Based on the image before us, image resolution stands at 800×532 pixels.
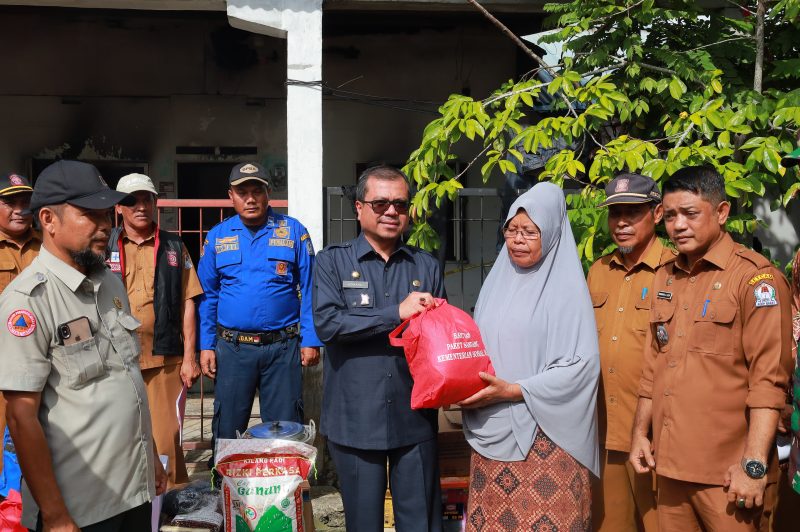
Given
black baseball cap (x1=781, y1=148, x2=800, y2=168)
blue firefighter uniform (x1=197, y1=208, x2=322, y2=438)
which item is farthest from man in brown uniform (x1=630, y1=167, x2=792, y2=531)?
blue firefighter uniform (x1=197, y1=208, x2=322, y2=438)

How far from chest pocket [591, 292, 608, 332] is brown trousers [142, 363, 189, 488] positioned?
2.48 m

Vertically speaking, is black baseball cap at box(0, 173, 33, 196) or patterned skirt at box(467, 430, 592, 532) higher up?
black baseball cap at box(0, 173, 33, 196)

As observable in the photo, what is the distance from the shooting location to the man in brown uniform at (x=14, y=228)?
13.9ft

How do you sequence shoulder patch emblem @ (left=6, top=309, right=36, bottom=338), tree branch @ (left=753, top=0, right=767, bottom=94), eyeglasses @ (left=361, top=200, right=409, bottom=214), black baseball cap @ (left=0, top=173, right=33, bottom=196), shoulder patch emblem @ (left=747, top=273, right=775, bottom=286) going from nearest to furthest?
shoulder patch emblem @ (left=6, top=309, right=36, bottom=338)
shoulder patch emblem @ (left=747, top=273, right=775, bottom=286)
eyeglasses @ (left=361, top=200, right=409, bottom=214)
black baseball cap @ (left=0, top=173, right=33, bottom=196)
tree branch @ (left=753, top=0, right=767, bottom=94)

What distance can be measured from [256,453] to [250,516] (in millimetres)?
256

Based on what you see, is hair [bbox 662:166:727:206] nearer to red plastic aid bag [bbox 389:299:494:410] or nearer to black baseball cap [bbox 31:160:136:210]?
red plastic aid bag [bbox 389:299:494:410]

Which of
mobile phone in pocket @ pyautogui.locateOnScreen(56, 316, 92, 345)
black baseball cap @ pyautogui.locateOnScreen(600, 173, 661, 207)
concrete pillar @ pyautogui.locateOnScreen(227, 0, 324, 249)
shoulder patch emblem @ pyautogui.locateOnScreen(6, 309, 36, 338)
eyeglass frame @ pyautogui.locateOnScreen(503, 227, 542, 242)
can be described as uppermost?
concrete pillar @ pyautogui.locateOnScreen(227, 0, 324, 249)

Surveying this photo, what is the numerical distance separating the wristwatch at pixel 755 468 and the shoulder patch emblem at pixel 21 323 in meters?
2.37

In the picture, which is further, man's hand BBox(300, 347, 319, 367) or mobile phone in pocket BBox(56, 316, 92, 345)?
man's hand BBox(300, 347, 319, 367)

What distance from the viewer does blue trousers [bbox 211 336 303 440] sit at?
4.08 meters

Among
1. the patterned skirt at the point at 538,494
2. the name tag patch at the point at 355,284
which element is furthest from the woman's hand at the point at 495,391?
the name tag patch at the point at 355,284

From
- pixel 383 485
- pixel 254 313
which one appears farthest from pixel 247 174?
pixel 383 485

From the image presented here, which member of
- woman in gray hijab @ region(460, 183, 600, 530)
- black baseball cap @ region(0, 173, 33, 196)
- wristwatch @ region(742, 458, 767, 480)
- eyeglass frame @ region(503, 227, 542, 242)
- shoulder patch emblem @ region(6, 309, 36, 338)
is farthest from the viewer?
black baseball cap @ region(0, 173, 33, 196)

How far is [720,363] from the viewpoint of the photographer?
2666mm
